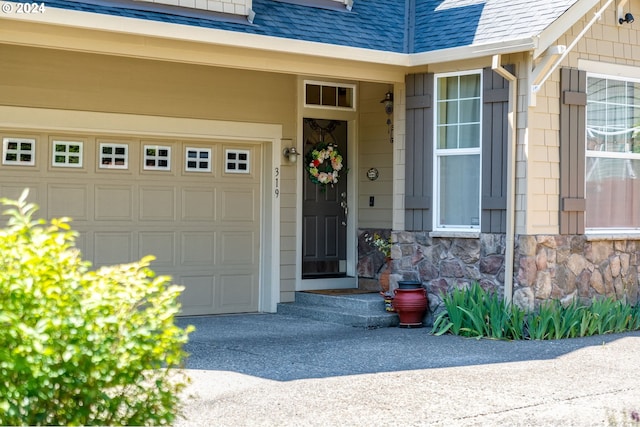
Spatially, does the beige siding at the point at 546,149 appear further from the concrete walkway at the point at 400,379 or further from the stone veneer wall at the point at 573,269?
the concrete walkway at the point at 400,379

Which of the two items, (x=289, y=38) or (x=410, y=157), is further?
(x=410, y=157)

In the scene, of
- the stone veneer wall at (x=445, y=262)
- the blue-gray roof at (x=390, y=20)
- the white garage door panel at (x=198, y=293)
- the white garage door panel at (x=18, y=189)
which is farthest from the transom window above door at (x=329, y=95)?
the white garage door panel at (x=18, y=189)

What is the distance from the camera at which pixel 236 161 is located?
38.4ft

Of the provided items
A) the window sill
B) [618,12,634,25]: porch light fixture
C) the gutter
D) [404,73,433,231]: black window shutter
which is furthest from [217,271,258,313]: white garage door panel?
[618,12,634,25]: porch light fixture

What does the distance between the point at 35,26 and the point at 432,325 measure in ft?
17.0

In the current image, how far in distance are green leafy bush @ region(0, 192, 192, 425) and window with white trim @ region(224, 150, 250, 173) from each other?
7067 mm

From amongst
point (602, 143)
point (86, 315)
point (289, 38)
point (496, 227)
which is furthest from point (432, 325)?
point (86, 315)

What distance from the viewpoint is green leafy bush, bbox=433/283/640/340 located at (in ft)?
32.2

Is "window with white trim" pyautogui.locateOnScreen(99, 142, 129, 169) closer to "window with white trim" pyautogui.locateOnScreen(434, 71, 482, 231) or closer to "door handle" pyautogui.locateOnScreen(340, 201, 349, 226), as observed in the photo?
"door handle" pyautogui.locateOnScreen(340, 201, 349, 226)

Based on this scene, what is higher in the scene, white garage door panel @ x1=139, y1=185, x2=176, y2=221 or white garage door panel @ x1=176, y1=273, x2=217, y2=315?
white garage door panel @ x1=139, y1=185, x2=176, y2=221

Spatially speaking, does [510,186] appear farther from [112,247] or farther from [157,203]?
[112,247]

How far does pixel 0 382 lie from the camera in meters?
4.18

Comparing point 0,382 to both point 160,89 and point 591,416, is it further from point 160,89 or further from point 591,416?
point 160,89

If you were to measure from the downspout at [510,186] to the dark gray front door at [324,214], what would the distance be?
9.38 feet
